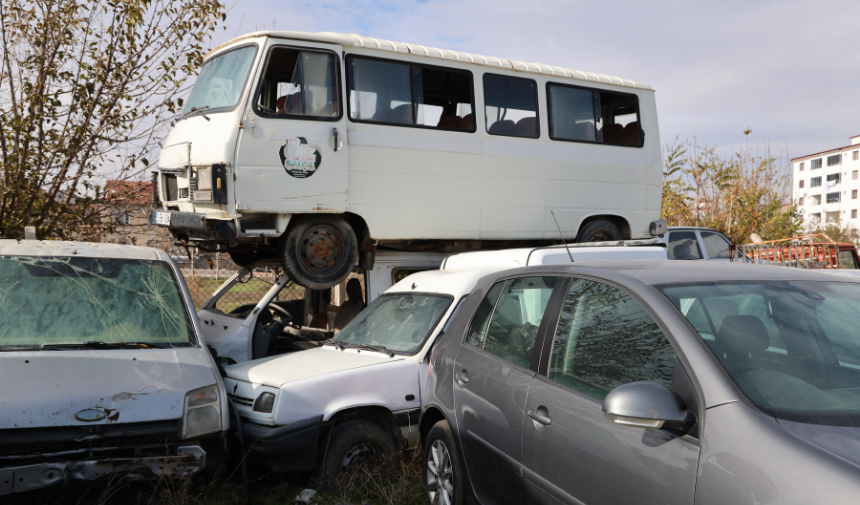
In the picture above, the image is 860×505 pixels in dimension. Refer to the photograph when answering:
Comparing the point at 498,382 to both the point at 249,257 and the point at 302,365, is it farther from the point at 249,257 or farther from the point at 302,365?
the point at 249,257

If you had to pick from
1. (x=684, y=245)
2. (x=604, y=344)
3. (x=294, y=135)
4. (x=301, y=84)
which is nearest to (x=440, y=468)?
(x=604, y=344)

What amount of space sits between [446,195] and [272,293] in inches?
88.8

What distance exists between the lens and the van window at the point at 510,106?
313 inches

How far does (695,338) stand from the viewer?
2369 millimetres

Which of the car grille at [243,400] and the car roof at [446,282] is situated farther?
the car roof at [446,282]

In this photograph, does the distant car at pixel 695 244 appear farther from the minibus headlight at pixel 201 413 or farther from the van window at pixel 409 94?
the minibus headlight at pixel 201 413

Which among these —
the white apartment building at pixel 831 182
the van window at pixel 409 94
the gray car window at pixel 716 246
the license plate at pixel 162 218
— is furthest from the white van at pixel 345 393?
the white apartment building at pixel 831 182

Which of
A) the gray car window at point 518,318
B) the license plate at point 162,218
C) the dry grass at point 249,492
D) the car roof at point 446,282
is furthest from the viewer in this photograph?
the license plate at point 162,218

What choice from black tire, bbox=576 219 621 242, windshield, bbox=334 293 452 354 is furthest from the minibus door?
black tire, bbox=576 219 621 242

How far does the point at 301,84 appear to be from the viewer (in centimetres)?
687

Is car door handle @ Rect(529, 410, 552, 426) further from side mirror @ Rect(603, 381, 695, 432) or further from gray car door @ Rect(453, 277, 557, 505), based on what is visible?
side mirror @ Rect(603, 381, 695, 432)

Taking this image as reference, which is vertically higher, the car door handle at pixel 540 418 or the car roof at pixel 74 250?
the car roof at pixel 74 250

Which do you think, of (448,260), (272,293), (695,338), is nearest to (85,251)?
(272,293)

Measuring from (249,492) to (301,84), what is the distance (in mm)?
4104
